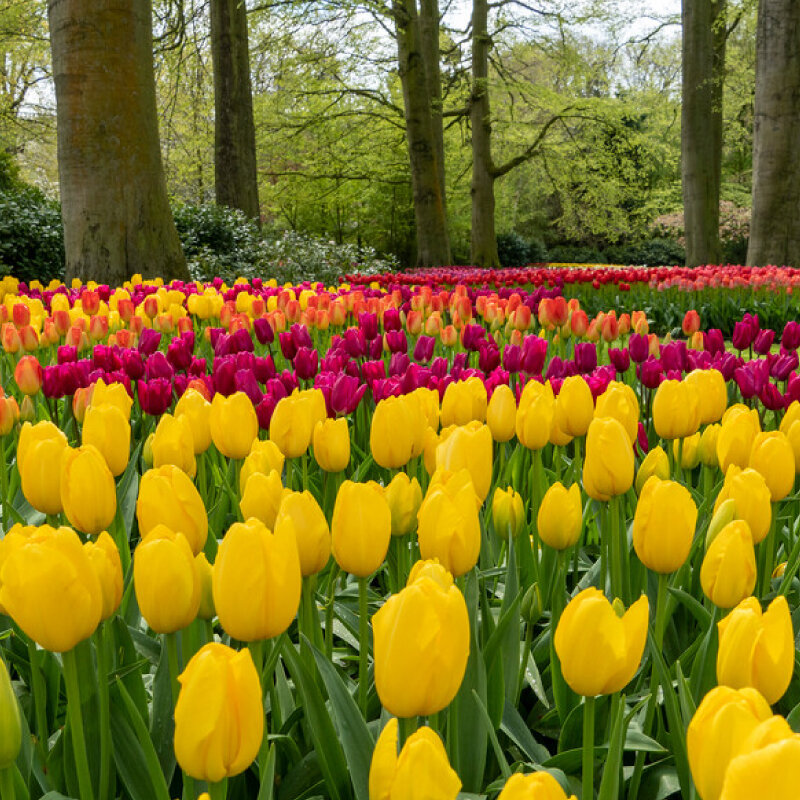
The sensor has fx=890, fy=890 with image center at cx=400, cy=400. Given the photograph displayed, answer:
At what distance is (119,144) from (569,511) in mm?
7069

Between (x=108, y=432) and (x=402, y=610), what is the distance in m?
1.06

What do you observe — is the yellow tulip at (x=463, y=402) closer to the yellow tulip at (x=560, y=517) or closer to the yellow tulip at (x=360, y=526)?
the yellow tulip at (x=560, y=517)

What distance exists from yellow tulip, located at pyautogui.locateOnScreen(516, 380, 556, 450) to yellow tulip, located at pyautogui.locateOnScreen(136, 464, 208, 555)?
0.79m

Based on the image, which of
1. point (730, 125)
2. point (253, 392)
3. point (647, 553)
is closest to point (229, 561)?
point (647, 553)

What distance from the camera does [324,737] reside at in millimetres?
1134

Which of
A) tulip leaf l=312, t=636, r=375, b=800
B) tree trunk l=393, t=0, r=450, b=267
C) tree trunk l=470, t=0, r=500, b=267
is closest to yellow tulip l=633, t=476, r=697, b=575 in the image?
tulip leaf l=312, t=636, r=375, b=800

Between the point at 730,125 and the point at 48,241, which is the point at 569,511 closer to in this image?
the point at 48,241

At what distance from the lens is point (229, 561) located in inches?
38.4

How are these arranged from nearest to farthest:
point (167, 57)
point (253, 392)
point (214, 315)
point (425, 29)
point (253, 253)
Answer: point (253, 392) < point (214, 315) < point (253, 253) < point (167, 57) < point (425, 29)

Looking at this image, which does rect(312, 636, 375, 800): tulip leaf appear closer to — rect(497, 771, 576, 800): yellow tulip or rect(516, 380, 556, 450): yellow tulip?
rect(497, 771, 576, 800): yellow tulip

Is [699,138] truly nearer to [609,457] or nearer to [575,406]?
[575,406]

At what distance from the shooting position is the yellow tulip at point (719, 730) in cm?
68

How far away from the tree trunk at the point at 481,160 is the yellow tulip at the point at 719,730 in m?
20.5

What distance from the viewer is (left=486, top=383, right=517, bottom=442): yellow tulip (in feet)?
6.51
